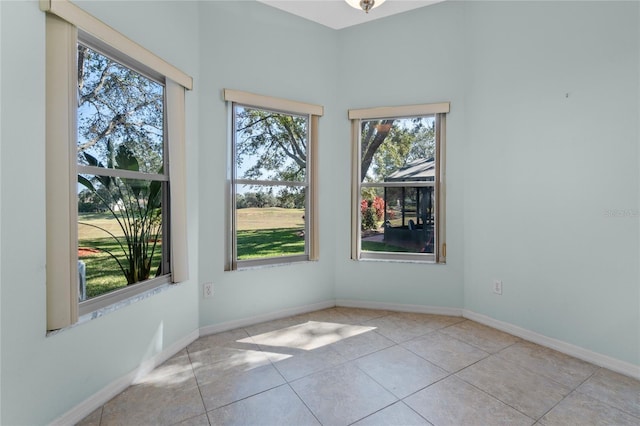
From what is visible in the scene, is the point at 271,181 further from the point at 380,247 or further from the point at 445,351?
the point at 445,351

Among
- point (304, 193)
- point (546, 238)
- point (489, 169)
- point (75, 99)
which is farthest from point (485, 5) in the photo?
point (75, 99)

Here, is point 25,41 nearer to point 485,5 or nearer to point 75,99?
point 75,99

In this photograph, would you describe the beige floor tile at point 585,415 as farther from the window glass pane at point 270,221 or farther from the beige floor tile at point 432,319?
the window glass pane at point 270,221

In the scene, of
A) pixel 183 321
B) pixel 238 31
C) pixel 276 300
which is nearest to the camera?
pixel 183 321

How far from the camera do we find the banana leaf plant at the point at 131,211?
6.15 feet

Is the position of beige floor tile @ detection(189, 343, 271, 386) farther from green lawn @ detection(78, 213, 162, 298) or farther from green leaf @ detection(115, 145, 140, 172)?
green leaf @ detection(115, 145, 140, 172)

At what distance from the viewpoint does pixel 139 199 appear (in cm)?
213

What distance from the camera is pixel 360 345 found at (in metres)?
2.43

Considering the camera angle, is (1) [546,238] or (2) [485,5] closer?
(1) [546,238]

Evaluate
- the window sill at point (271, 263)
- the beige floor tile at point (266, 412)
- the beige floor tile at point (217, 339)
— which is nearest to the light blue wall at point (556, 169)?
the window sill at point (271, 263)

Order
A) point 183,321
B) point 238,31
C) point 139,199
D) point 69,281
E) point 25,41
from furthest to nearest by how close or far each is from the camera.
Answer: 1. point 238,31
2. point 183,321
3. point 139,199
4. point 69,281
5. point 25,41

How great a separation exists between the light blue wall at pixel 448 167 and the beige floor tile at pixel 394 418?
1.49 meters

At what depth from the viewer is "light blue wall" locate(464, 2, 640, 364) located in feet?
6.64

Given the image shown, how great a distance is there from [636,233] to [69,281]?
10.9ft
